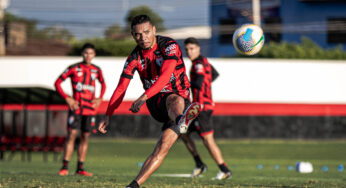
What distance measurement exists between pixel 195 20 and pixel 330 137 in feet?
30.9

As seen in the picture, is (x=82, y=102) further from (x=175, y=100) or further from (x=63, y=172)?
(x=175, y=100)

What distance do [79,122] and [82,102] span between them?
38cm

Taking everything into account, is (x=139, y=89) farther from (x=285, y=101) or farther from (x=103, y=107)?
(x=285, y=101)

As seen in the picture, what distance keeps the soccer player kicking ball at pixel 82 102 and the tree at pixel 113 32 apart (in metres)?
18.9

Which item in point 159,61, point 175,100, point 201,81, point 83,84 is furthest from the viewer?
point 83,84

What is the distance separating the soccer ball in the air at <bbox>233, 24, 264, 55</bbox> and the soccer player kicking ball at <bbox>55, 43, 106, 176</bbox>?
3.25m

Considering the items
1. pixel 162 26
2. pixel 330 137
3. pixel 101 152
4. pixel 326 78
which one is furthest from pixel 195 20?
pixel 101 152

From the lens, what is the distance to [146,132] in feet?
86.7

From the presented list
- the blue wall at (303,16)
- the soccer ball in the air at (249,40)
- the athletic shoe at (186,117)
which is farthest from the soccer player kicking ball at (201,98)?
the blue wall at (303,16)

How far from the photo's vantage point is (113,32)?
1316 inches

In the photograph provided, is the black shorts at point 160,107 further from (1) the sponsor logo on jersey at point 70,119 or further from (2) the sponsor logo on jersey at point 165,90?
(1) the sponsor logo on jersey at point 70,119

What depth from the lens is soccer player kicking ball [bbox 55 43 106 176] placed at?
10.0 meters

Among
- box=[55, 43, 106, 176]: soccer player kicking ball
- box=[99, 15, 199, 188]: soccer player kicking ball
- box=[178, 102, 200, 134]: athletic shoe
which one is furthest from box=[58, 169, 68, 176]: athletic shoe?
box=[178, 102, 200, 134]: athletic shoe

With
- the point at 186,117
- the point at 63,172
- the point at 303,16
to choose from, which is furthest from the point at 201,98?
the point at 303,16
